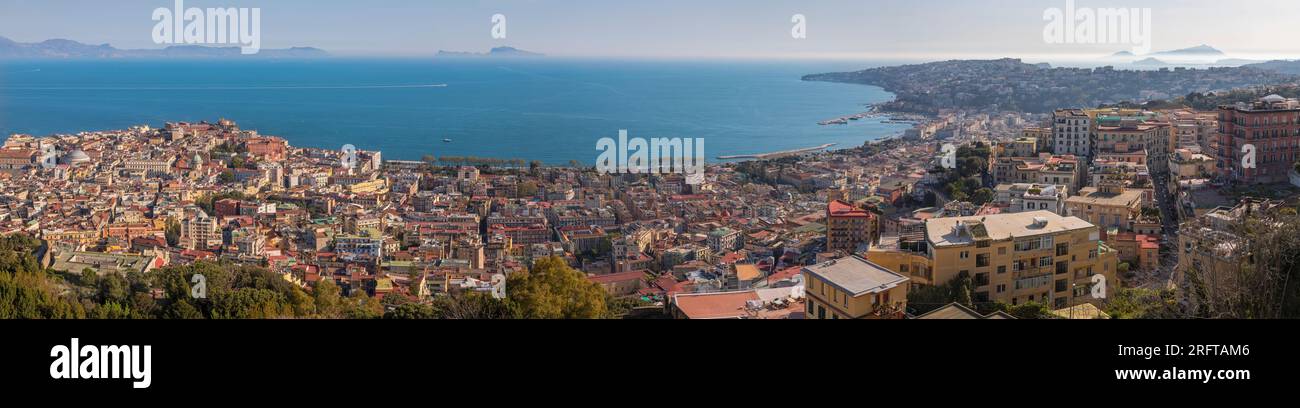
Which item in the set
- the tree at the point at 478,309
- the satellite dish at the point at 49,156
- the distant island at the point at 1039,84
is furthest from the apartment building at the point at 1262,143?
the satellite dish at the point at 49,156

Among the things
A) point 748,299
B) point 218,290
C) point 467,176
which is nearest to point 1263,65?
point 467,176

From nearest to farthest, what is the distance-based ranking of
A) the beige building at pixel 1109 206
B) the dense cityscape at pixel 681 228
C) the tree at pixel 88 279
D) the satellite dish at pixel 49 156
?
1. the dense cityscape at pixel 681 228
2. the tree at pixel 88 279
3. the beige building at pixel 1109 206
4. the satellite dish at pixel 49 156

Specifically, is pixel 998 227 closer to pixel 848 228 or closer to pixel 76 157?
pixel 848 228

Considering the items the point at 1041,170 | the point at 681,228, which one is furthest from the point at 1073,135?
the point at 681,228

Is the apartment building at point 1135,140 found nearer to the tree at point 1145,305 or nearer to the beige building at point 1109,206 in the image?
the beige building at point 1109,206

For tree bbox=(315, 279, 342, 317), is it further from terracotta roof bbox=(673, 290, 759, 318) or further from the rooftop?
the rooftop
